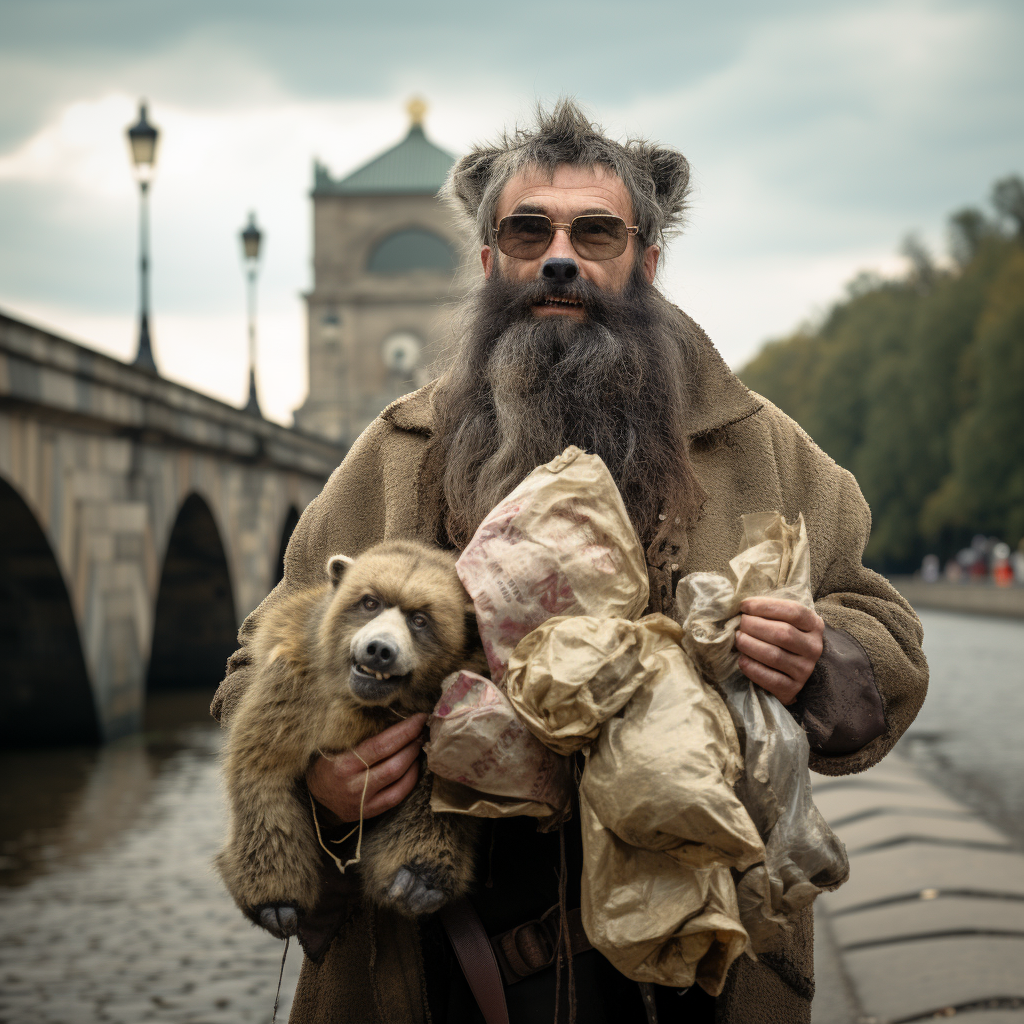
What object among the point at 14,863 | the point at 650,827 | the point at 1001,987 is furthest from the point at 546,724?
the point at 14,863

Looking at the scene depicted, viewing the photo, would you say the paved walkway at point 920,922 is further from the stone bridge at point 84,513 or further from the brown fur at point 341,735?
the stone bridge at point 84,513

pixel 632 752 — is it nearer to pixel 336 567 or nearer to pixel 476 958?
pixel 476 958

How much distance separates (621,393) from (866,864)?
14.1 ft

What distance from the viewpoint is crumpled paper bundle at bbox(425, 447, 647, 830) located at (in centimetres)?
194

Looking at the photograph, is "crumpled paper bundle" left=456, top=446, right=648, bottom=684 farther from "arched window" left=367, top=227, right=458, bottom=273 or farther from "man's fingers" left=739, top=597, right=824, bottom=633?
"arched window" left=367, top=227, right=458, bottom=273

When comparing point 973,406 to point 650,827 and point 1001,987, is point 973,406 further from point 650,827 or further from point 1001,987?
point 650,827

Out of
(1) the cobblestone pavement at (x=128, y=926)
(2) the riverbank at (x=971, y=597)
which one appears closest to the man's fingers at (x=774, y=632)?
(1) the cobblestone pavement at (x=128, y=926)

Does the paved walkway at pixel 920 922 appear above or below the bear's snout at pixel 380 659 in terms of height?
below

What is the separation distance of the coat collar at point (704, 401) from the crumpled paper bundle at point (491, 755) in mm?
827

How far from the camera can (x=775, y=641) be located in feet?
6.48

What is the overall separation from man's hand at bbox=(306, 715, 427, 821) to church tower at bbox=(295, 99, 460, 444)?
66.6 m

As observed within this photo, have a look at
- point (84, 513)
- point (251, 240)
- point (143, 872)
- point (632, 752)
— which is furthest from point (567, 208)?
point (251, 240)

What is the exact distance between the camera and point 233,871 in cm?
227

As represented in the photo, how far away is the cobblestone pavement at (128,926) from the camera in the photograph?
5559mm
